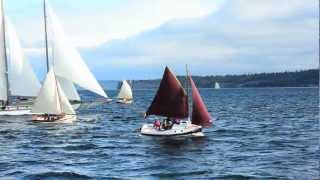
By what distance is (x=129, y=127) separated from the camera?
80750mm

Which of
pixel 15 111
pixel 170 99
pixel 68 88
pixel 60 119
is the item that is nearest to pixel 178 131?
pixel 170 99

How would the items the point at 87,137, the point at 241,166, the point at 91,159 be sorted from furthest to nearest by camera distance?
the point at 87,137, the point at 91,159, the point at 241,166

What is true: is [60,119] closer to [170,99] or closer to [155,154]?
[170,99]

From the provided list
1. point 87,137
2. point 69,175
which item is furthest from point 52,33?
point 69,175

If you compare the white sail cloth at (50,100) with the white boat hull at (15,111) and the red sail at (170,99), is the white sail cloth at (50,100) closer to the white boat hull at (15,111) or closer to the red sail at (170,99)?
the white boat hull at (15,111)

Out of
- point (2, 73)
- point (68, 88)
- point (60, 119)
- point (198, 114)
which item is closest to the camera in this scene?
point (198, 114)

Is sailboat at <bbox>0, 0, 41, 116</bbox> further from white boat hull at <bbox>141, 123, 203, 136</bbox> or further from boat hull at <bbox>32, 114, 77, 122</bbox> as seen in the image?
white boat hull at <bbox>141, 123, 203, 136</bbox>

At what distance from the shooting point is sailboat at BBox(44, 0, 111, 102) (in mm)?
85688

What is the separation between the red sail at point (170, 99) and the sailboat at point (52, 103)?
71.2 feet

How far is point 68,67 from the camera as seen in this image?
88875mm

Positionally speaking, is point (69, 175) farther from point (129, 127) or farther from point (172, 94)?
point (129, 127)

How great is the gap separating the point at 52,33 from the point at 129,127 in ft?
72.3

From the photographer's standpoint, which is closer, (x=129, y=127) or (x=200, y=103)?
(x=200, y=103)

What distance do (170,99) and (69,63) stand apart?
32310mm
